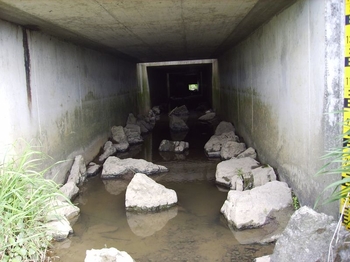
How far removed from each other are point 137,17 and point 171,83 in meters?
20.5

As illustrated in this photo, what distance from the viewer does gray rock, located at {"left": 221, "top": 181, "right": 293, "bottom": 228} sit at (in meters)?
3.76

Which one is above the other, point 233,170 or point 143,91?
point 143,91

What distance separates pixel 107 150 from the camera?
7.47 m

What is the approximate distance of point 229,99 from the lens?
10.2 m

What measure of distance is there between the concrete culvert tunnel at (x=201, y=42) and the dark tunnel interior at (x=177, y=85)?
8.52 metres

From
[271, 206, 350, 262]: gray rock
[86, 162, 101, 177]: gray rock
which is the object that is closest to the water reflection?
[271, 206, 350, 262]: gray rock

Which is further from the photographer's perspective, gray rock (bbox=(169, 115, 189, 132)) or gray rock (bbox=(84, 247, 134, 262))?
gray rock (bbox=(169, 115, 189, 132))

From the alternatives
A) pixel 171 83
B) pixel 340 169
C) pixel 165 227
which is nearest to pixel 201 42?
pixel 165 227

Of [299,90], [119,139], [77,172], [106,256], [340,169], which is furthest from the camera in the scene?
[119,139]

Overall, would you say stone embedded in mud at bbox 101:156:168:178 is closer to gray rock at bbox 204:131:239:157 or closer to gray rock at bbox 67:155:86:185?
gray rock at bbox 67:155:86:185

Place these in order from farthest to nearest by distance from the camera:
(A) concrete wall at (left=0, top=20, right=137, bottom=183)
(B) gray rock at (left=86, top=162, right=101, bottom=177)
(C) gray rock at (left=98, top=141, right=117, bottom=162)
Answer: (C) gray rock at (left=98, top=141, right=117, bottom=162) < (B) gray rock at (left=86, top=162, right=101, bottom=177) < (A) concrete wall at (left=0, top=20, right=137, bottom=183)

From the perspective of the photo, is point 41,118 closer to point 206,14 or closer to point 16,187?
point 16,187

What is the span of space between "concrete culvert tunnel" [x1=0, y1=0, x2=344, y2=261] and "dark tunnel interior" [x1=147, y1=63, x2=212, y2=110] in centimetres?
852

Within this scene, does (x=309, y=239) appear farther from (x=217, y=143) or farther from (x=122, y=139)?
(x=122, y=139)
